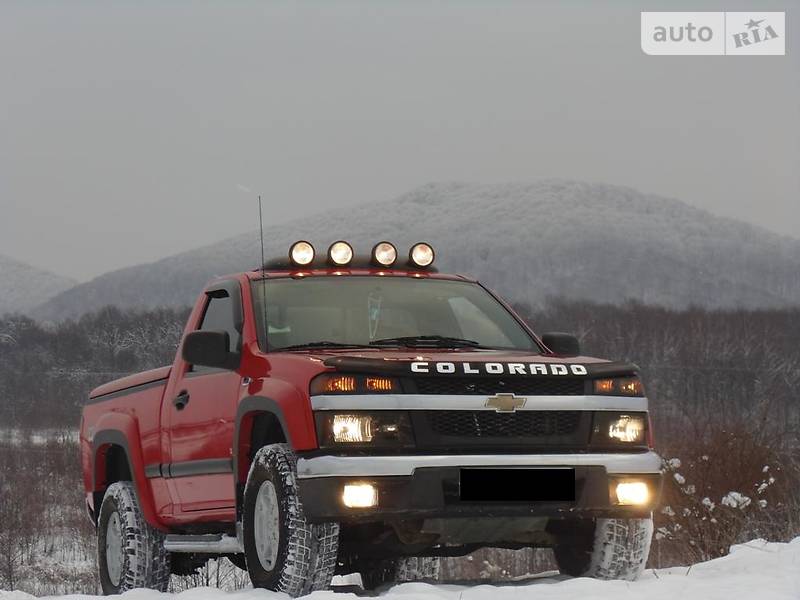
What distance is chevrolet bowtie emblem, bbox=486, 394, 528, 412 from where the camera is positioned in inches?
231

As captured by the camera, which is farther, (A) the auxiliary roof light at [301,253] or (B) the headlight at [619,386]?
(A) the auxiliary roof light at [301,253]

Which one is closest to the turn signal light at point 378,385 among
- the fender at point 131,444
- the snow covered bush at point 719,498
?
the fender at point 131,444

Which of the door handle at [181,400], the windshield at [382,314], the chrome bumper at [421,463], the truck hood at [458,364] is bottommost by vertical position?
the chrome bumper at [421,463]

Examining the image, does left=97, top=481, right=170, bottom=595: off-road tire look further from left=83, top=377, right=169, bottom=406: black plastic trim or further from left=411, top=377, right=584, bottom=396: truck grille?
left=411, top=377, right=584, bottom=396: truck grille

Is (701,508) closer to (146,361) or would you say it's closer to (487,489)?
(487,489)

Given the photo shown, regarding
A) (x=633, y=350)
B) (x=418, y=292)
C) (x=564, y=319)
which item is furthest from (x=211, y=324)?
(x=564, y=319)

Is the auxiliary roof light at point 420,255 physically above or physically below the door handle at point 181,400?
above

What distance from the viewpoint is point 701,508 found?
15.3 meters

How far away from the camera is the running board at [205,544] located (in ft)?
22.0

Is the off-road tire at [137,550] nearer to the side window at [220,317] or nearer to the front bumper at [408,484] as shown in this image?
the side window at [220,317]

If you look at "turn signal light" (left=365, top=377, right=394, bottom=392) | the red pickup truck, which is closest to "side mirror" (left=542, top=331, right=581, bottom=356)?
the red pickup truck

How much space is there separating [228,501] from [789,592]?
279 centimetres

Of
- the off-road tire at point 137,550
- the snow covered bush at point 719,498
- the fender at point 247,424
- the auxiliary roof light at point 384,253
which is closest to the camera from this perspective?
the fender at point 247,424

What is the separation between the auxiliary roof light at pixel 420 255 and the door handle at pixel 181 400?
150 centimetres
